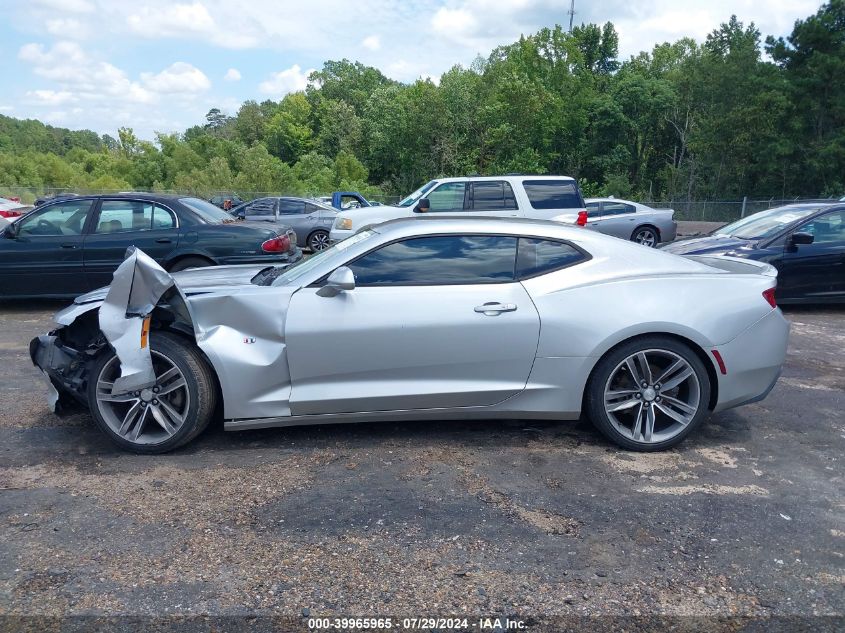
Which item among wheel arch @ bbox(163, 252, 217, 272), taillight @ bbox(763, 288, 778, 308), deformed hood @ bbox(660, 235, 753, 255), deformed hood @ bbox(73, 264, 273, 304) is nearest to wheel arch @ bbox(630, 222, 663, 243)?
deformed hood @ bbox(660, 235, 753, 255)

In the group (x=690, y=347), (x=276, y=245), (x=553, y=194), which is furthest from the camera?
(x=553, y=194)

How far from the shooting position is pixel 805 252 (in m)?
8.52

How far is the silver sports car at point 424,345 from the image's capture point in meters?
3.98

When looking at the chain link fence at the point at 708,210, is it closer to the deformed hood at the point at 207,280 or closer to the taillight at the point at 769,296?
the taillight at the point at 769,296

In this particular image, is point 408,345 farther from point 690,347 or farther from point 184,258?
point 184,258

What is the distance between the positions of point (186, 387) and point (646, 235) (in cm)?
1647

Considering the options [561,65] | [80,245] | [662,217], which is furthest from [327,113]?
[80,245]

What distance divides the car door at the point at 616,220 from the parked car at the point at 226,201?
12242 mm

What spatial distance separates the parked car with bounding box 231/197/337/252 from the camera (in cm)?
1811

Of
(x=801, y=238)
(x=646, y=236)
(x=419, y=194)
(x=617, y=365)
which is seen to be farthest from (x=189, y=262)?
(x=646, y=236)

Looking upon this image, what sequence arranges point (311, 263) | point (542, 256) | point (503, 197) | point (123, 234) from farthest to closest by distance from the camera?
point (503, 197) < point (123, 234) < point (311, 263) < point (542, 256)

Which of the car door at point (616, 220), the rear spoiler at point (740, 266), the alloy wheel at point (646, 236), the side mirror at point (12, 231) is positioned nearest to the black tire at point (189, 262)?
the side mirror at point (12, 231)

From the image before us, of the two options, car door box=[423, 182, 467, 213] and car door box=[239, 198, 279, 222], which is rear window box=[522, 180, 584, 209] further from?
car door box=[239, 198, 279, 222]

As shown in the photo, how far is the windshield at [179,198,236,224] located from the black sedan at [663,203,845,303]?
20.1 feet
